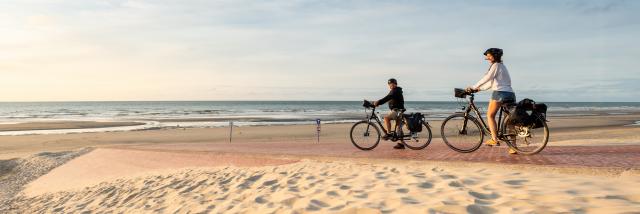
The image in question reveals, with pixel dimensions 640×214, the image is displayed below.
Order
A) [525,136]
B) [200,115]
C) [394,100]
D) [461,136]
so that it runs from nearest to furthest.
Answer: [525,136], [461,136], [394,100], [200,115]

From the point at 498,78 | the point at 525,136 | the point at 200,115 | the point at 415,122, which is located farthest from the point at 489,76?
the point at 200,115

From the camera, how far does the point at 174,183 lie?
7551 mm

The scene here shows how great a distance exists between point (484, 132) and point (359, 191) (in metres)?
3.65

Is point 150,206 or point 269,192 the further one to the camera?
point 150,206

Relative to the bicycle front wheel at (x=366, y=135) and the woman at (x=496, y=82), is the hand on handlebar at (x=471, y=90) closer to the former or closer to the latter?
the woman at (x=496, y=82)

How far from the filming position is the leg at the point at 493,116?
298 inches

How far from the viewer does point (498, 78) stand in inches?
295

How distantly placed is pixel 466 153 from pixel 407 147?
1.65 m

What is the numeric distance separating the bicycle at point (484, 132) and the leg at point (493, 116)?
7 centimetres

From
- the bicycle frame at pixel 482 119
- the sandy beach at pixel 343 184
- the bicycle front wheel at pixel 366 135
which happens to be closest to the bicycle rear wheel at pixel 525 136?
the bicycle frame at pixel 482 119

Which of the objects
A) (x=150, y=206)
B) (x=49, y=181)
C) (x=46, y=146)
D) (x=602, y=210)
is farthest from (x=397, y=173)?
(x=46, y=146)

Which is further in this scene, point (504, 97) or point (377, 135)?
point (377, 135)

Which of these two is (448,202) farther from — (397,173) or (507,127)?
(507,127)

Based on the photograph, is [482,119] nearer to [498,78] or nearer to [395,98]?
[498,78]
